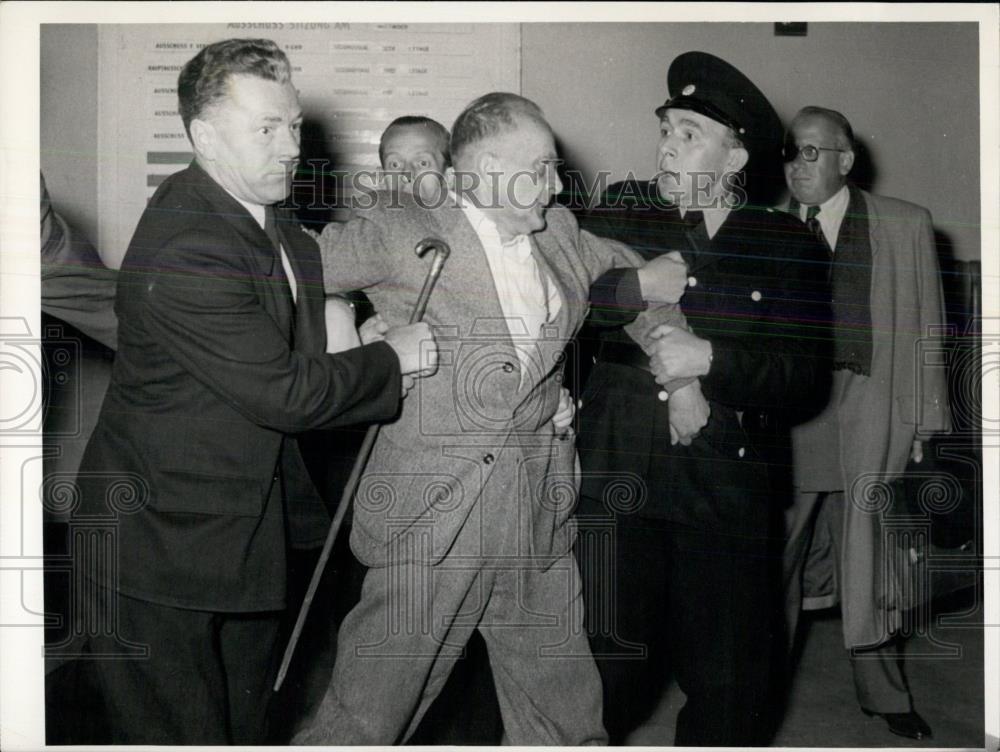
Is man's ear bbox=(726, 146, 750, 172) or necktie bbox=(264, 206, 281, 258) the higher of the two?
man's ear bbox=(726, 146, 750, 172)

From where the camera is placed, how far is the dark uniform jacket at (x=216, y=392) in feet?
6.57

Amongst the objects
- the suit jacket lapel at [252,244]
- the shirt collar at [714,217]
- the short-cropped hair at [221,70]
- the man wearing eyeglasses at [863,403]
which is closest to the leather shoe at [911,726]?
the man wearing eyeglasses at [863,403]

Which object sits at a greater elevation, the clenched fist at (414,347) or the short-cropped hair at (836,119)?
the short-cropped hair at (836,119)

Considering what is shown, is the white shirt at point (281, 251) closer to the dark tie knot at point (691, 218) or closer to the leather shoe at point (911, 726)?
the dark tie knot at point (691, 218)

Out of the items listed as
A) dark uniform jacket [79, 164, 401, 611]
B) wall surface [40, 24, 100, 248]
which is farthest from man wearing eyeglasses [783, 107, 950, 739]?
wall surface [40, 24, 100, 248]

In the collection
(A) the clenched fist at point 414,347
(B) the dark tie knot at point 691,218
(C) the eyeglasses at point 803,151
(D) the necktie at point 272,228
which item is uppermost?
(C) the eyeglasses at point 803,151

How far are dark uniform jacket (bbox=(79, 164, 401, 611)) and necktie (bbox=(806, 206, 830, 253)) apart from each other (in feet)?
3.22

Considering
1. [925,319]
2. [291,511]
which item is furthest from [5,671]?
[925,319]

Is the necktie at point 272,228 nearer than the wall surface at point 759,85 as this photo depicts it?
Yes

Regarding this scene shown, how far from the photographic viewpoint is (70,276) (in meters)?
2.19

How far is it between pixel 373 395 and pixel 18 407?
2.59 feet

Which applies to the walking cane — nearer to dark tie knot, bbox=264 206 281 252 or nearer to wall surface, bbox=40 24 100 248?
dark tie knot, bbox=264 206 281 252

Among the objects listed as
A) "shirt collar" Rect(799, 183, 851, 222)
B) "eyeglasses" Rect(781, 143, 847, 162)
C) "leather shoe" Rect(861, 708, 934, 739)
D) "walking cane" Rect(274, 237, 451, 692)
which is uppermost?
"eyeglasses" Rect(781, 143, 847, 162)

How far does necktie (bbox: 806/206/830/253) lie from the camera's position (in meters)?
2.32
